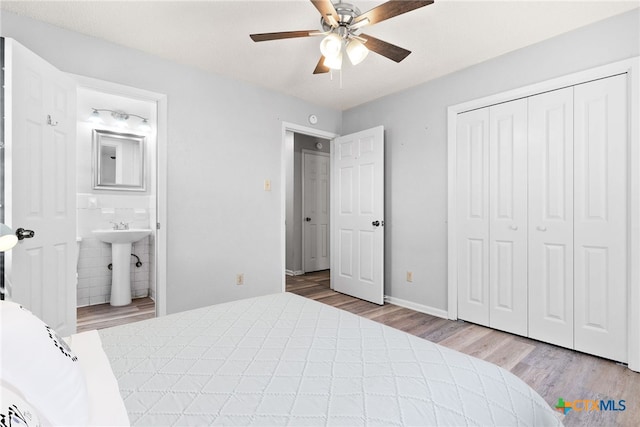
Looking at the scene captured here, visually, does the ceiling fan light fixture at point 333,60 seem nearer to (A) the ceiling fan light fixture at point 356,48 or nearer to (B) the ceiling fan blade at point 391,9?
(A) the ceiling fan light fixture at point 356,48

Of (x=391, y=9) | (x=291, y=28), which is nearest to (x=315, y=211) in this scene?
(x=291, y=28)

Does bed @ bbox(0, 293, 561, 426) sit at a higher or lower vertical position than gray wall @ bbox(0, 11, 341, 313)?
lower

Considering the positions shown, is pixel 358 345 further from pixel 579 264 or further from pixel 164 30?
pixel 164 30

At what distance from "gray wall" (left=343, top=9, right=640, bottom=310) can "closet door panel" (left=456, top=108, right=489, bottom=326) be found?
16 cm

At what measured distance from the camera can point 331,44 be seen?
1.95 metres

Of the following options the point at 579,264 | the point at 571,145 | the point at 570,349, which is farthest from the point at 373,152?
the point at 570,349

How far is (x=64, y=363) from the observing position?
0.82 meters

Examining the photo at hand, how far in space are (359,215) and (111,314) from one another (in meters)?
2.88

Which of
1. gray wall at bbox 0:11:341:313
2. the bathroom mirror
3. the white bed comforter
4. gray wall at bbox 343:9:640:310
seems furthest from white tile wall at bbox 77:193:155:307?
gray wall at bbox 343:9:640:310

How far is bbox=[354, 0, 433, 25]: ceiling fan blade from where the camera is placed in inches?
63.9

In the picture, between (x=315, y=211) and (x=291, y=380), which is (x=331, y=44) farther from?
(x=315, y=211)

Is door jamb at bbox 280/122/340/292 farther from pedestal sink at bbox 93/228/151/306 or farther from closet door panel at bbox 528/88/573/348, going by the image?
closet door panel at bbox 528/88/573/348

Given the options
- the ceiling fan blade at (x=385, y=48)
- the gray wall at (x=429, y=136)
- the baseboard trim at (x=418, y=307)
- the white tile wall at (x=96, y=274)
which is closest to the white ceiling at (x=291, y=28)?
the gray wall at (x=429, y=136)

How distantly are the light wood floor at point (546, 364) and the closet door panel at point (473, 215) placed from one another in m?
0.24
